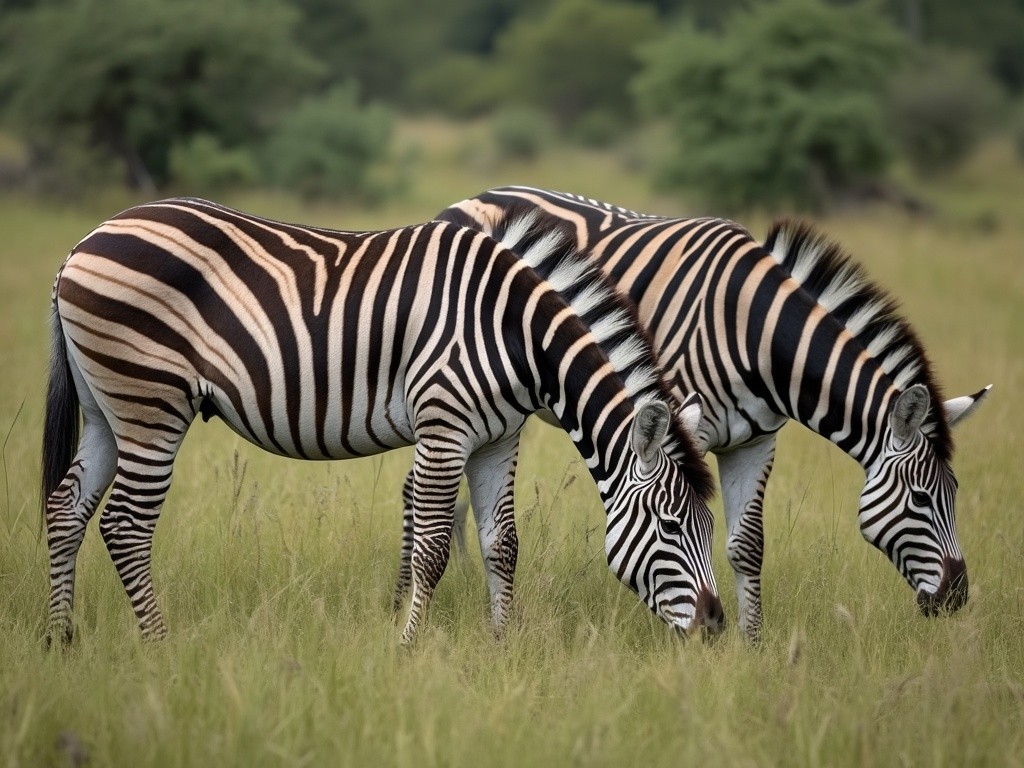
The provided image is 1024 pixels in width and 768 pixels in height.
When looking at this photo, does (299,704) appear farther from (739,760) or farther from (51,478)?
(51,478)

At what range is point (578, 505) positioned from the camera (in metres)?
6.91

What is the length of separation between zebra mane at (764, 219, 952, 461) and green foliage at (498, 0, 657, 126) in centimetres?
4496

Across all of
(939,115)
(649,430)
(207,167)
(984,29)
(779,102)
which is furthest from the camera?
(984,29)

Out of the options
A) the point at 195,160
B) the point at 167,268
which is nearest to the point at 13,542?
the point at 167,268

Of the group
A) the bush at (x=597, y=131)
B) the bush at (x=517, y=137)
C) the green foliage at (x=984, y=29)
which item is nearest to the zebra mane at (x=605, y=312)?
the bush at (x=517, y=137)

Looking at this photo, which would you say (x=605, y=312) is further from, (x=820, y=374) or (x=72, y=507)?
(x=72, y=507)

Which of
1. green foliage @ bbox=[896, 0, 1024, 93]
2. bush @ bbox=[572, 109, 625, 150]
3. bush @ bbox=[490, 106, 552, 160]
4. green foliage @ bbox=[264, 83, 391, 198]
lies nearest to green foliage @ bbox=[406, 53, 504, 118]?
bush @ bbox=[572, 109, 625, 150]

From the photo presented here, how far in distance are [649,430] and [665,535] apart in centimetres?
43

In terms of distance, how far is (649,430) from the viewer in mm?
4246

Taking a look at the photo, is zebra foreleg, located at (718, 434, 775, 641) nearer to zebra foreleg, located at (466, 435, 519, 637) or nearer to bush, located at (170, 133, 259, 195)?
zebra foreleg, located at (466, 435, 519, 637)

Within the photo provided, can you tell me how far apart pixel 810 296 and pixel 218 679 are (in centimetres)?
309

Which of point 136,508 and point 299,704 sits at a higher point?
point 136,508

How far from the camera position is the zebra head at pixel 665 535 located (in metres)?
4.28

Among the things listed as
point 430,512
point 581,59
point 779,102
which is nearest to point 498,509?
point 430,512
